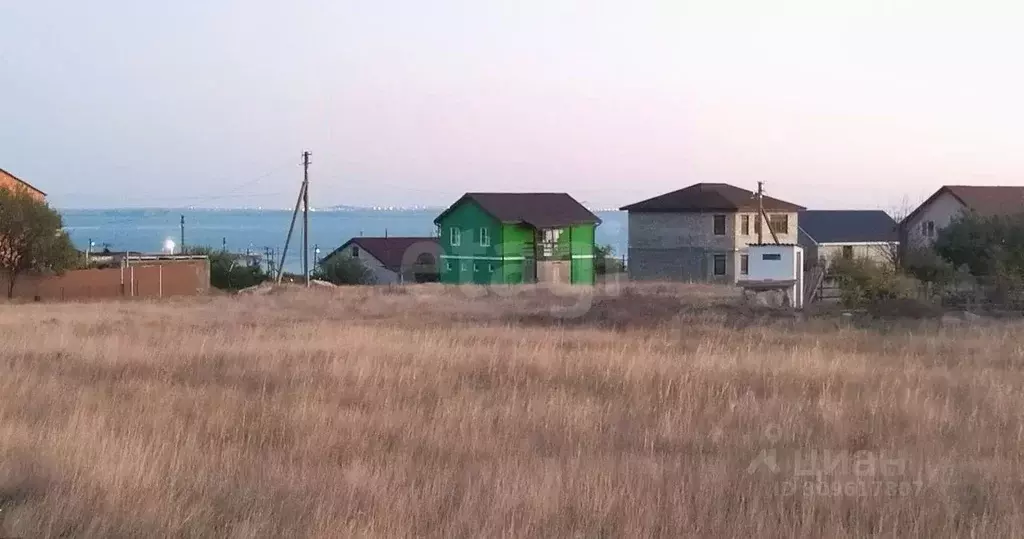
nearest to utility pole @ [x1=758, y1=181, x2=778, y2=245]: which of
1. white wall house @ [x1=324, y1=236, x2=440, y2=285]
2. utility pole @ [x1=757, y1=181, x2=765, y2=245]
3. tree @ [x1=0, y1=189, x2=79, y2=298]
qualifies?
utility pole @ [x1=757, y1=181, x2=765, y2=245]

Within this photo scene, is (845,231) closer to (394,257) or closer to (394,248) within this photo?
(394,257)

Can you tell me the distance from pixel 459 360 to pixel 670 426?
462 cm

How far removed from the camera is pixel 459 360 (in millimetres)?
12469

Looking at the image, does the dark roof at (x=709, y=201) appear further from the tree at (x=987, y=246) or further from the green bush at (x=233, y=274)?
the green bush at (x=233, y=274)

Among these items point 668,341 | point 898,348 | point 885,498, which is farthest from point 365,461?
point 898,348

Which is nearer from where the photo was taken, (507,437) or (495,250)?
(507,437)

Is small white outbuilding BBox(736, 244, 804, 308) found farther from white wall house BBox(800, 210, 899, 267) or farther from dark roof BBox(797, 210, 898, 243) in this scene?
dark roof BBox(797, 210, 898, 243)

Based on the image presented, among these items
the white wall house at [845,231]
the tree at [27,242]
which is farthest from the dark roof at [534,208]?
the tree at [27,242]

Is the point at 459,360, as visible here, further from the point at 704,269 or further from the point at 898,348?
the point at 704,269

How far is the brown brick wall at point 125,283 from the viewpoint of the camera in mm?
36344

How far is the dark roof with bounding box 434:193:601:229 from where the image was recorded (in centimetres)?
5284

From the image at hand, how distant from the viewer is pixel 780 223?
5594 cm

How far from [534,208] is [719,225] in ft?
32.7

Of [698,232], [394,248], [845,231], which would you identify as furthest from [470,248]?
[845,231]
